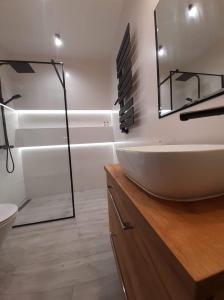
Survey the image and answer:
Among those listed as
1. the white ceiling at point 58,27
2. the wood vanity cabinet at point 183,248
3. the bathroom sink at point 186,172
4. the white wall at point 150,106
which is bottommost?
the wood vanity cabinet at point 183,248

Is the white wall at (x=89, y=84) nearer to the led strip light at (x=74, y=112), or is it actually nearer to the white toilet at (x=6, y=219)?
the led strip light at (x=74, y=112)

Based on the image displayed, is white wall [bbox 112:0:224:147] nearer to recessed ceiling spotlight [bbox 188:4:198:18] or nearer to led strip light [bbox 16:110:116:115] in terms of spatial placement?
recessed ceiling spotlight [bbox 188:4:198:18]

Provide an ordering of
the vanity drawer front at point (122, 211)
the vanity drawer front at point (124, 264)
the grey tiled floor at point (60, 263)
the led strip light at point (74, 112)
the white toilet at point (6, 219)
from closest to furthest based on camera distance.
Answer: the vanity drawer front at point (122, 211)
the vanity drawer front at point (124, 264)
the grey tiled floor at point (60, 263)
the white toilet at point (6, 219)
the led strip light at point (74, 112)

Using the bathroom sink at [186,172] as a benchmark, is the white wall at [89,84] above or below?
above

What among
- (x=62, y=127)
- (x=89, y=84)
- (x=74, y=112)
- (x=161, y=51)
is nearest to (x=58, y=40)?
(x=89, y=84)

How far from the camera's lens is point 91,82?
315 cm

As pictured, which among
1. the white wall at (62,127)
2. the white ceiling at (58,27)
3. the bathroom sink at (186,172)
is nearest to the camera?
the bathroom sink at (186,172)

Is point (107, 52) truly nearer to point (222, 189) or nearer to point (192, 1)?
point (192, 1)

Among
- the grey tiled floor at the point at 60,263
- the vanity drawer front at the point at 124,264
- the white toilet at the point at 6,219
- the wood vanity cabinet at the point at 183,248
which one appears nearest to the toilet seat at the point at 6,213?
the white toilet at the point at 6,219

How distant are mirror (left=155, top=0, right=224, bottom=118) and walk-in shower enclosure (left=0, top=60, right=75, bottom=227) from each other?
Result: 173cm

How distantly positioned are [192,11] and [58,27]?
79.5 inches

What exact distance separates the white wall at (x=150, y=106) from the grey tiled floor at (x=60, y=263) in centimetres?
109

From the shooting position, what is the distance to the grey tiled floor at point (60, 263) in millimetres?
1133

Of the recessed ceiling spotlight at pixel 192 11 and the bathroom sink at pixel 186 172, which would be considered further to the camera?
the recessed ceiling spotlight at pixel 192 11
